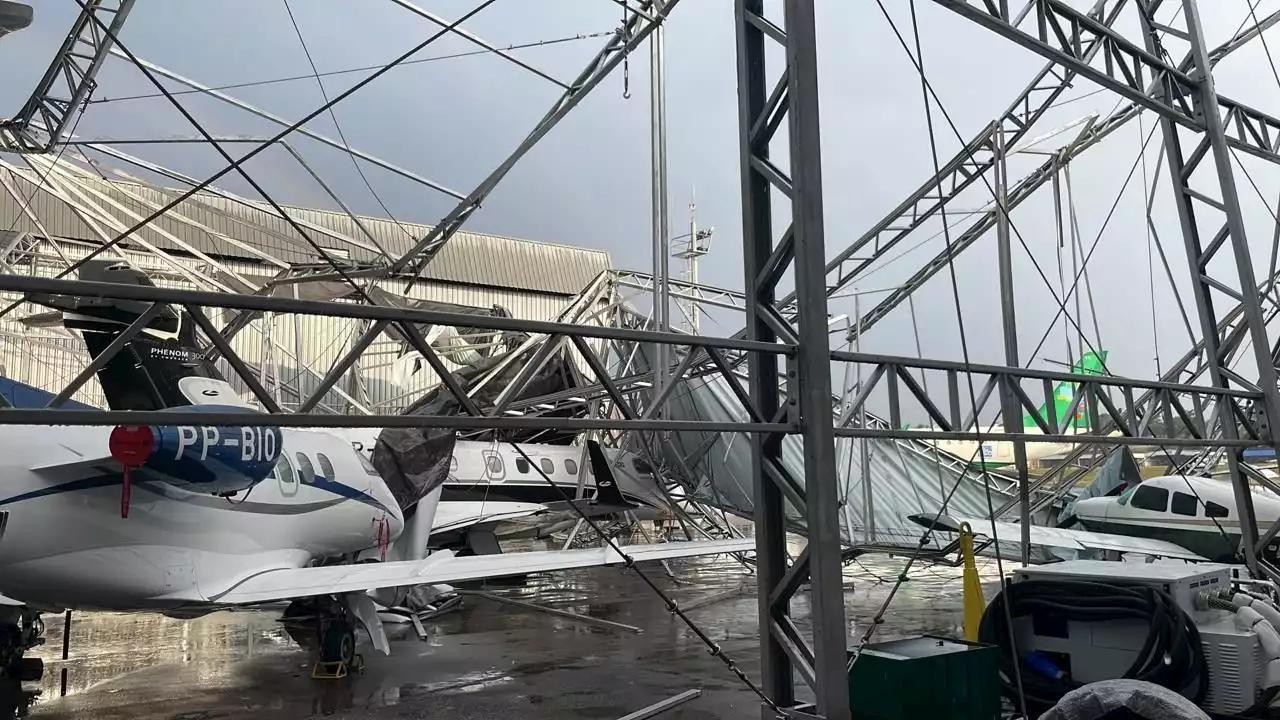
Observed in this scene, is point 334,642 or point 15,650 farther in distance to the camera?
point 334,642

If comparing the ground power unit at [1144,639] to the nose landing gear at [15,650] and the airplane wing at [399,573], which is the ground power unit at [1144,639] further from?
the nose landing gear at [15,650]

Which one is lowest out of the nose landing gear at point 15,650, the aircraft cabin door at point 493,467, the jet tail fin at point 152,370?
the nose landing gear at point 15,650

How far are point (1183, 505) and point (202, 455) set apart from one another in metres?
15.4

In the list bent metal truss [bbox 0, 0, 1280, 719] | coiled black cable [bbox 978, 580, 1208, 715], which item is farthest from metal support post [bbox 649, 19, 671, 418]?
coiled black cable [bbox 978, 580, 1208, 715]

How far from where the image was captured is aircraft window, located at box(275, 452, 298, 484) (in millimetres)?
11695

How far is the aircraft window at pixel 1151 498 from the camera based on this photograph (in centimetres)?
1647

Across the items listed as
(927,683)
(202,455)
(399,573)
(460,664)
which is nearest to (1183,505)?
(927,683)

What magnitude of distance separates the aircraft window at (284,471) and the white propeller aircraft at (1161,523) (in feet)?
31.2

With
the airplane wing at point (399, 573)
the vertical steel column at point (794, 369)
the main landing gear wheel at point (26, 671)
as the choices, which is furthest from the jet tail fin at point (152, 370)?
the vertical steel column at point (794, 369)

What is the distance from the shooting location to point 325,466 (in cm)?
1257

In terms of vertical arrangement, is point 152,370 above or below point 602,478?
above

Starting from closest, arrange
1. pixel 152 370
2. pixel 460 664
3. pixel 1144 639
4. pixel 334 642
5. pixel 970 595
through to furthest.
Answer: pixel 1144 639 < pixel 970 595 < pixel 334 642 < pixel 460 664 < pixel 152 370

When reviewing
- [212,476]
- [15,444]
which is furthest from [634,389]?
[15,444]

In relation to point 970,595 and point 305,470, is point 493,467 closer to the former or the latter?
point 305,470
